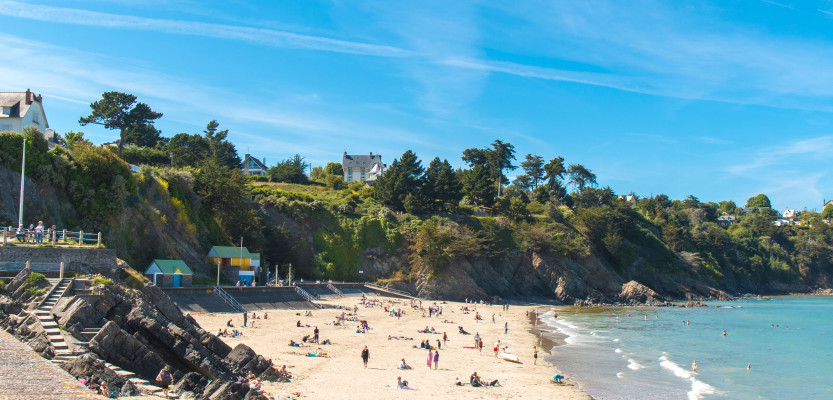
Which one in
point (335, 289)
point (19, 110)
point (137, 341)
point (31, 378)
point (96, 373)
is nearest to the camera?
point (31, 378)

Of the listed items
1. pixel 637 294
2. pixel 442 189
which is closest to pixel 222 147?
pixel 442 189

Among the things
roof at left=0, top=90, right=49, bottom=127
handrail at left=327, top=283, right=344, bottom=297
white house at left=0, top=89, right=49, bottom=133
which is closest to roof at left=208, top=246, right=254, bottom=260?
handrail at left=327, top=283, right=344, bottom=297

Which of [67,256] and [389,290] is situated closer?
[67,256]

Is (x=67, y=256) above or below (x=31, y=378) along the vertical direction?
above

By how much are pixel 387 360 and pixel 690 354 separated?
19971mm

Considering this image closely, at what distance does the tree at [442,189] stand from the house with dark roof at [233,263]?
105 feet

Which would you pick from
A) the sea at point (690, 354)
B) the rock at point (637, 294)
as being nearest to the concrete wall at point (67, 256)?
the sea at point (690, 354)

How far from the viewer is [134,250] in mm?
40438

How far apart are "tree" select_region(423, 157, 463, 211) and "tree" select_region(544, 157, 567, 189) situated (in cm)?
3442

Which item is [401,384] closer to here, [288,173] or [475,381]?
[475,381]

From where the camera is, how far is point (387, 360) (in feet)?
91.2

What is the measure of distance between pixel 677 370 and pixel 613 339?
10405mm

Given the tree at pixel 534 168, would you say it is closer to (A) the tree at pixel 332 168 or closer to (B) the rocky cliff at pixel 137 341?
(A) the tree at pixel 332 168

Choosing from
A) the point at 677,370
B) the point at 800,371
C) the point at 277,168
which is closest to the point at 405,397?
the point at 677,370
